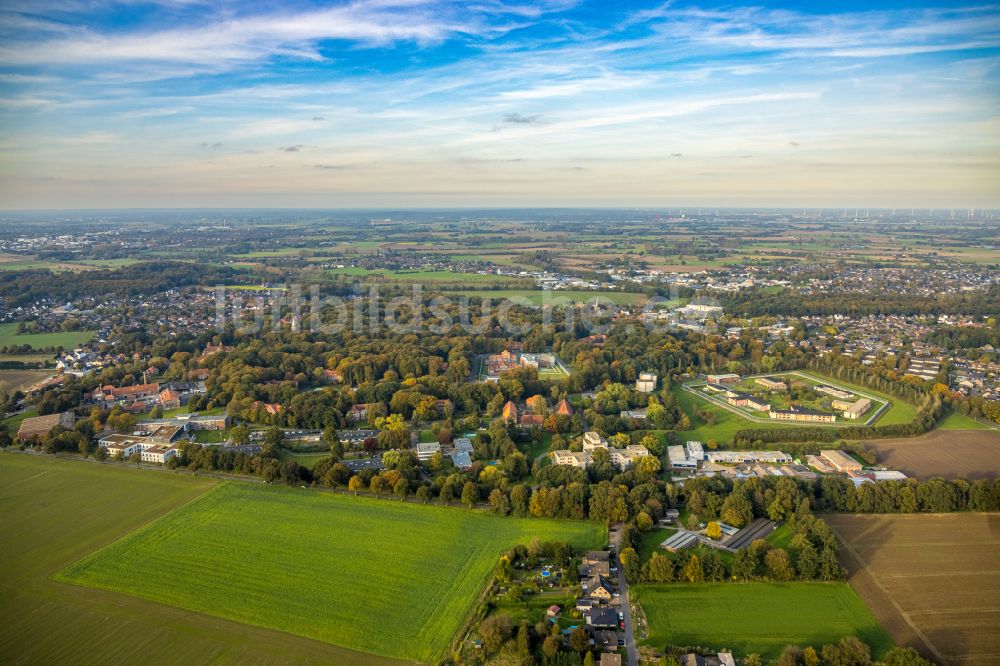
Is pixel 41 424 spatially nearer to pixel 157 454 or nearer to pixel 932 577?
pixel 157 454

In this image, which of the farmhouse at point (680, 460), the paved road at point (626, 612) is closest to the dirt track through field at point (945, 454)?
the farmhouse at point (680, 460)

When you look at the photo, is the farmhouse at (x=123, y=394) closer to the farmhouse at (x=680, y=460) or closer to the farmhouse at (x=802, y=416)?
the farmhouse at (x=680, y=460)

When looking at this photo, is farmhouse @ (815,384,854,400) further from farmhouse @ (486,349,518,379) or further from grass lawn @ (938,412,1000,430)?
farmhouse @ (486,349,518,379)

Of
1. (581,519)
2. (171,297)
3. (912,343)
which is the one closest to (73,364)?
(171,297)

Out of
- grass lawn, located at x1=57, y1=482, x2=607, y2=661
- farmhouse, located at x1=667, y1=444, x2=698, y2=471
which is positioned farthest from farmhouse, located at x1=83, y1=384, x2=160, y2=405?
farmhouse, located at x1=667, y1=444, x2=698, y2=471

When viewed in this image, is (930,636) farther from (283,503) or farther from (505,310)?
(505,310)
